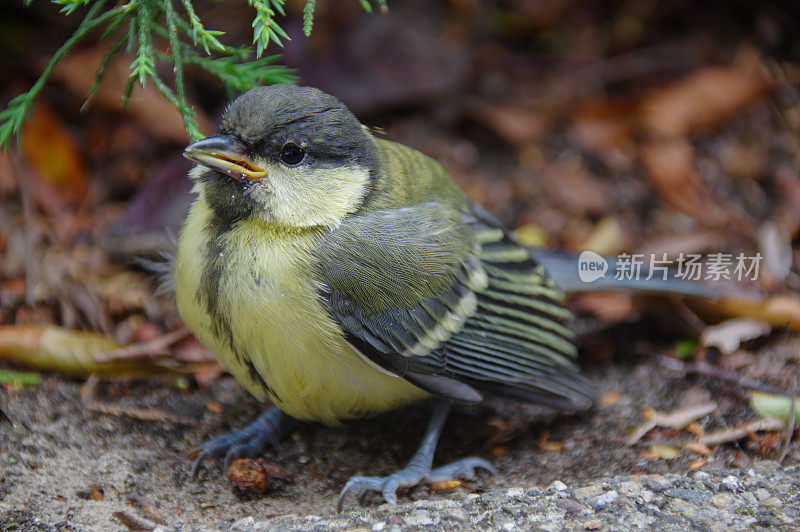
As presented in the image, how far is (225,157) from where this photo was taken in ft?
8.75

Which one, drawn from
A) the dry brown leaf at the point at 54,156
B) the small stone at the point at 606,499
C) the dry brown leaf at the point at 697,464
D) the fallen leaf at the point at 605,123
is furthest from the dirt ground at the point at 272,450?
the fallen leaf at the point at 605,123

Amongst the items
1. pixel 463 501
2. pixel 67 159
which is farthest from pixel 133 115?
pixel 463 501

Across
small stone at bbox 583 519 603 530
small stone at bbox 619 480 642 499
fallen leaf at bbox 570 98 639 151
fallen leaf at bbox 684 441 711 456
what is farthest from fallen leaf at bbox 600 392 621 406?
→ fallen leaf at bbox 570 98 639 151

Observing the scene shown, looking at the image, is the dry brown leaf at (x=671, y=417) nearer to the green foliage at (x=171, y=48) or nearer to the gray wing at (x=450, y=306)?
the gray wing at (x=450, y=306)

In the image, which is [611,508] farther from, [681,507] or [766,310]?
[766,310]

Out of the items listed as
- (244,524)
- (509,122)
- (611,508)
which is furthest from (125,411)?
(509,122)

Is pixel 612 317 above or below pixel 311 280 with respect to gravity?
below

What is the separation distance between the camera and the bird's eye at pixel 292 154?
2.73 m

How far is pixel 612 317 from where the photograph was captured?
12.8 ft

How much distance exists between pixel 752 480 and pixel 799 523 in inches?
10.9

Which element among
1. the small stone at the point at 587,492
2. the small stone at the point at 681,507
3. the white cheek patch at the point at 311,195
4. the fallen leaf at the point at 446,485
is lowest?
the fallen leaf at the point at 446,485

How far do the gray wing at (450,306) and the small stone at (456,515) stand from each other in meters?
0.45

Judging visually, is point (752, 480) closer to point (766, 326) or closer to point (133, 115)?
point (766, 326)

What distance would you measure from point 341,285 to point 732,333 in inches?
74.1
